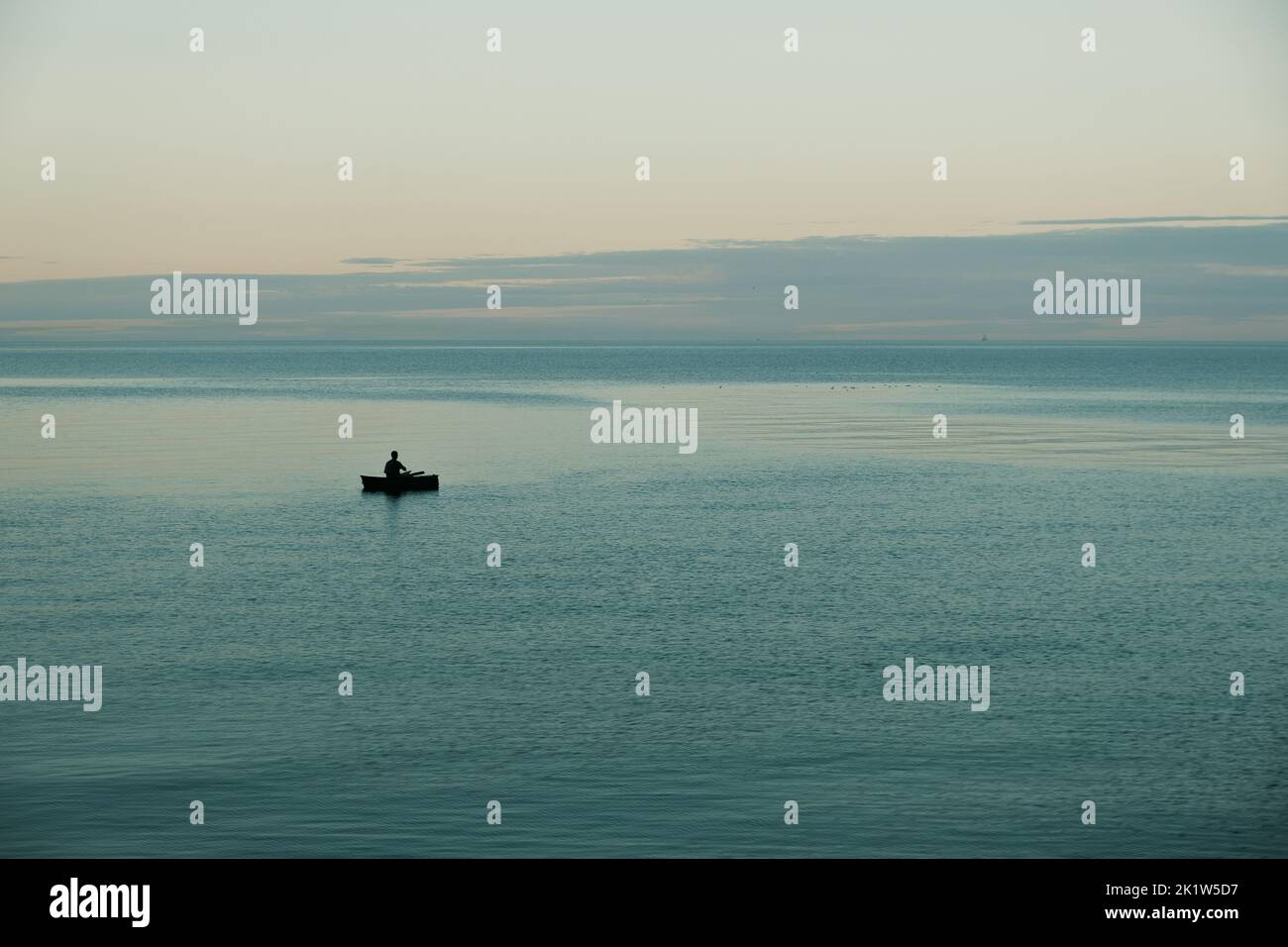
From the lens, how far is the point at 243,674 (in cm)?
4034

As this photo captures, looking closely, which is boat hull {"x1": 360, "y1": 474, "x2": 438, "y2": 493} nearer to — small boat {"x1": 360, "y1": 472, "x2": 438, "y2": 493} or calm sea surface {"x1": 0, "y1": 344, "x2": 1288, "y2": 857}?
small boat {"x1": 360, "y1": 472, "x2": 438, "y2": 493}

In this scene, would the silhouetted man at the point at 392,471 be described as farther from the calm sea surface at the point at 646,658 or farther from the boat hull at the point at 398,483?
the calm sea surface at the point at 646,658

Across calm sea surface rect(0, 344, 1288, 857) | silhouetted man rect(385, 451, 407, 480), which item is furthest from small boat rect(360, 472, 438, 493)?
calm sea surface rect(0, 344, 1288, 857)

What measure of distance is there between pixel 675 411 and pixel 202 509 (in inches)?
3201

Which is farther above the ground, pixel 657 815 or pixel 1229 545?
pixel 1229 545

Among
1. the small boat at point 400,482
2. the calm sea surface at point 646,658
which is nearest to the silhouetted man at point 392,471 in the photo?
the small boat at point 400,482

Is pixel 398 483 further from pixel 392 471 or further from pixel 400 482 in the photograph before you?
pixel 392 471

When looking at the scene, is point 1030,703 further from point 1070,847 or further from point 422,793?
point 422,793

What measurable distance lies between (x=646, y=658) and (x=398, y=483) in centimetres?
3710

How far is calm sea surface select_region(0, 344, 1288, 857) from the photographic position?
29516mm

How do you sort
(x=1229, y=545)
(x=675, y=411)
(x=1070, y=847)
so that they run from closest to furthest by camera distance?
(x=1070, y=847) < (x=1229, y=545) < (x=675, y=411)

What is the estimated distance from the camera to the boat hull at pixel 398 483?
76062 mm
